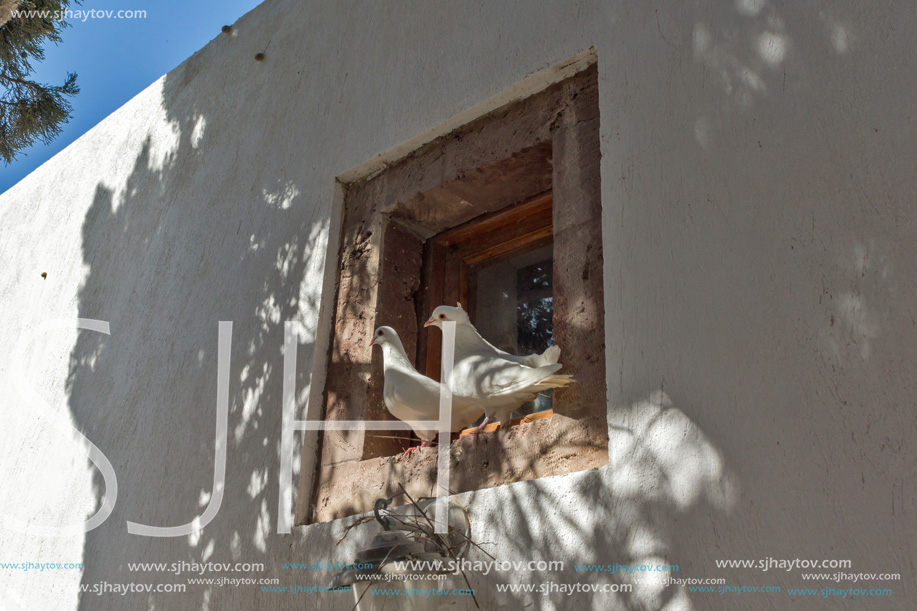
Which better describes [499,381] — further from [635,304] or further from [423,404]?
[635,304]

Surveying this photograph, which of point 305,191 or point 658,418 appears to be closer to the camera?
point 658,418

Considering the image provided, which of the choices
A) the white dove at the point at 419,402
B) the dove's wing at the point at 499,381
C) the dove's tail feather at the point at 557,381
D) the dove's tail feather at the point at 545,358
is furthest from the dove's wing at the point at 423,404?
the dove's tail feather at the point at 557,381

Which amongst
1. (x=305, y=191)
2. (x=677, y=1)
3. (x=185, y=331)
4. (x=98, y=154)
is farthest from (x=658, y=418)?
(x=98, y=154)

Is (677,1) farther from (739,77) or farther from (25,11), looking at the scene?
(25,11)

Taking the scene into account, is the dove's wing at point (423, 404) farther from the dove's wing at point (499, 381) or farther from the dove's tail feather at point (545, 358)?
the dove's tail feather at point (545, 358)

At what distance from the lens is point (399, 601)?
7.16 feet

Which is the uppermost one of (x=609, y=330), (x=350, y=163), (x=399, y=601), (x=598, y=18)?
(x=598, y=18)

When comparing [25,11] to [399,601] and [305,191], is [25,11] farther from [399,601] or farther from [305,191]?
[399,601]

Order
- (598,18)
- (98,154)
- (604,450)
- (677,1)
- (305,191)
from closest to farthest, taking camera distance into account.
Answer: (604,450) → (677,1) → (598,18) → (305,191) → (98,154)

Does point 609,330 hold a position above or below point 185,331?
below

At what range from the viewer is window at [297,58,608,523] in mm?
2629

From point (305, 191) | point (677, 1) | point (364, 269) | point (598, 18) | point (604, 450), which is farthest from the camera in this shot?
point (305, 191)

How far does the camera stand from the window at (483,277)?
263 cm

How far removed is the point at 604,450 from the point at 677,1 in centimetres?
170
